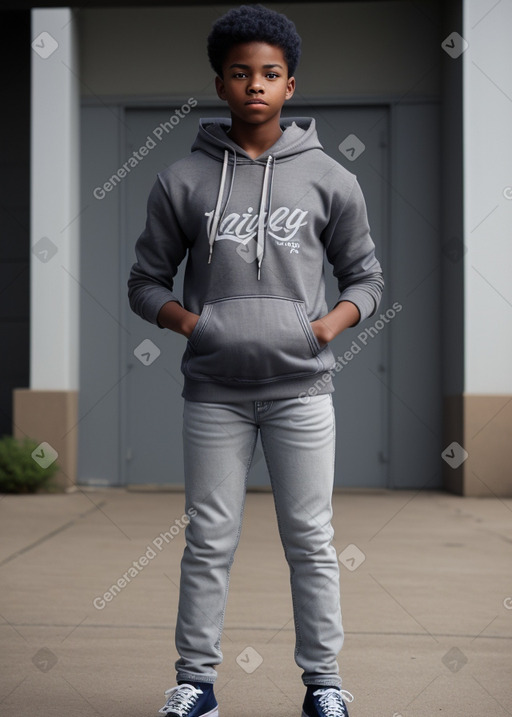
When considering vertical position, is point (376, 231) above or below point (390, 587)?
above

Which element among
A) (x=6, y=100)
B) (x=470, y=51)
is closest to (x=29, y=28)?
(x=6, y=100)

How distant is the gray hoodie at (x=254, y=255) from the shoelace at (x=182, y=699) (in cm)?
65

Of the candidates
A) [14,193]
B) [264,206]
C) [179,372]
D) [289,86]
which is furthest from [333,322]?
[14,193]

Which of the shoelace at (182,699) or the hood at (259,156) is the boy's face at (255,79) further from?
the shoelace at (182,699)

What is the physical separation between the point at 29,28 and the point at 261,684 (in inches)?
271

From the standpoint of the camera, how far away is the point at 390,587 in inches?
162

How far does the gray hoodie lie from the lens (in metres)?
2.28

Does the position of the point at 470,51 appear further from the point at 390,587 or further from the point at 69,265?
the point at 390,587

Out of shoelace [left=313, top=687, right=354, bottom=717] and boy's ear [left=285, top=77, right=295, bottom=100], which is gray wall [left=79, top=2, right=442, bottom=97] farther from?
shoelace [left=313, top=687, right=354, bottom=717]

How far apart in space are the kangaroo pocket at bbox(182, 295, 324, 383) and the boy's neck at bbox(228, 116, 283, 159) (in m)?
0.37

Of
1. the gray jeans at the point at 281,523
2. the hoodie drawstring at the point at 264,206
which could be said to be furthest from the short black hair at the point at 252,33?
the gray jeans at the point at 281,523

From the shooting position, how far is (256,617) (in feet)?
11.6

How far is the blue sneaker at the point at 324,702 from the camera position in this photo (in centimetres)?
226

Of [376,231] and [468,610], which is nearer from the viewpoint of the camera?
[468,610]
